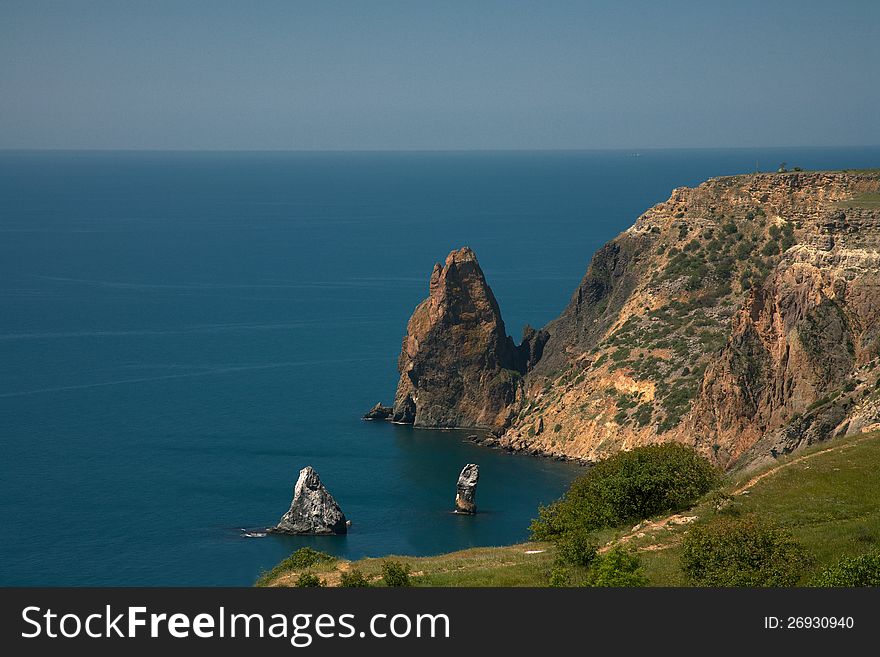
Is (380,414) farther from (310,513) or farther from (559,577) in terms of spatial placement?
(559,577)

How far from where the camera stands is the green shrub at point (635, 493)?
50.3 meters

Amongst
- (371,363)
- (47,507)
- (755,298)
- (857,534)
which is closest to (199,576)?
(47,507)

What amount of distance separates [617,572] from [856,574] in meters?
6.27

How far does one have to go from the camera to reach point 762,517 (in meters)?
43.7

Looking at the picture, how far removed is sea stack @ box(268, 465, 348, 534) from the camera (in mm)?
91000

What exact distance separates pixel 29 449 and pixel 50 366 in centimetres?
4108

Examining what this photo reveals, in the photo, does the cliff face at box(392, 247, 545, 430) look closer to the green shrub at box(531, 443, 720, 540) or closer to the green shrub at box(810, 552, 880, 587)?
the green shrub at box(531, 443, 720, 540)

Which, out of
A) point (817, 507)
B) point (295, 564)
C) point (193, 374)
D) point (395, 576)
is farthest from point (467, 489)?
point (193, 374)

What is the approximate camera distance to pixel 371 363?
15838cm

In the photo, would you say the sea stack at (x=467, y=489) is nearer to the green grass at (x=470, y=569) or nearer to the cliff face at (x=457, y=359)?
the cliff face at (x=457, y=359)

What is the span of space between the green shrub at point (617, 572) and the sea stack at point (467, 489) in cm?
5935

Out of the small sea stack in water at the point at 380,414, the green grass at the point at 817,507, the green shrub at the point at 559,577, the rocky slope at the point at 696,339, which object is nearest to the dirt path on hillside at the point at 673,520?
the green grass at the point at 817,507

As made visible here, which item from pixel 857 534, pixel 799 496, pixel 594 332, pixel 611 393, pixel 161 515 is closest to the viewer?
pixel 857 534

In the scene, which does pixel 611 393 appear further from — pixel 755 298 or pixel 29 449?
pixel 29 449
